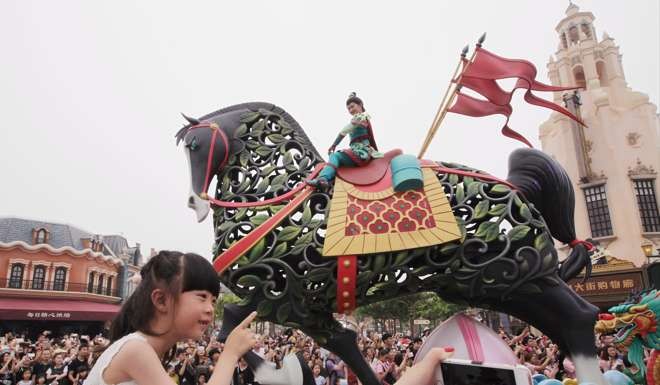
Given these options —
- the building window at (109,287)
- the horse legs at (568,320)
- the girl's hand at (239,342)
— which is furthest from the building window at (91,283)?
the girl's hand at (239,342)

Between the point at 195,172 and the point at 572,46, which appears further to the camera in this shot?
the point at 572,46

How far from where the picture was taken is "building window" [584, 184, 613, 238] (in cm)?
2073

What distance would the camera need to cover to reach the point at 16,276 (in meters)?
23.2

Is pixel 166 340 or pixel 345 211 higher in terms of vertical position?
pixel 345 211

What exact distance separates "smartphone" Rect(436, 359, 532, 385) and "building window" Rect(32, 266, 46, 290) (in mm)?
27256

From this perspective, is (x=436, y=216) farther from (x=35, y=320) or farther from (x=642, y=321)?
(x=35, y=320)

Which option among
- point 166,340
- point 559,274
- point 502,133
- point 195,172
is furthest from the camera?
point 502,133

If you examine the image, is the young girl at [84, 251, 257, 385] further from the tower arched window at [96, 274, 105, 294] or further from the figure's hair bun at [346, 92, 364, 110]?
the tower arched window at [96, 274, 105, 294]

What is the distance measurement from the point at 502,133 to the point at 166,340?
13.7 ft

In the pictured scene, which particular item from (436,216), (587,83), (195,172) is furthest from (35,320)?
(587,83)

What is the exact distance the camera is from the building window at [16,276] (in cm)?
2298

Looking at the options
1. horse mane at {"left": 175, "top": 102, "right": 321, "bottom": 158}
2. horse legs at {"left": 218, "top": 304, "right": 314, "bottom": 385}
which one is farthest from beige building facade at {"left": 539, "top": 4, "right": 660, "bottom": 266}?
horse legs at {"left": 218, "top": 304, "right": 314, "bottom": 385}

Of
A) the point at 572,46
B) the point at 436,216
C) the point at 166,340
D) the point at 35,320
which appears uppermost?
the point at 572,46

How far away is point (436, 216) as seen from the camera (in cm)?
371
